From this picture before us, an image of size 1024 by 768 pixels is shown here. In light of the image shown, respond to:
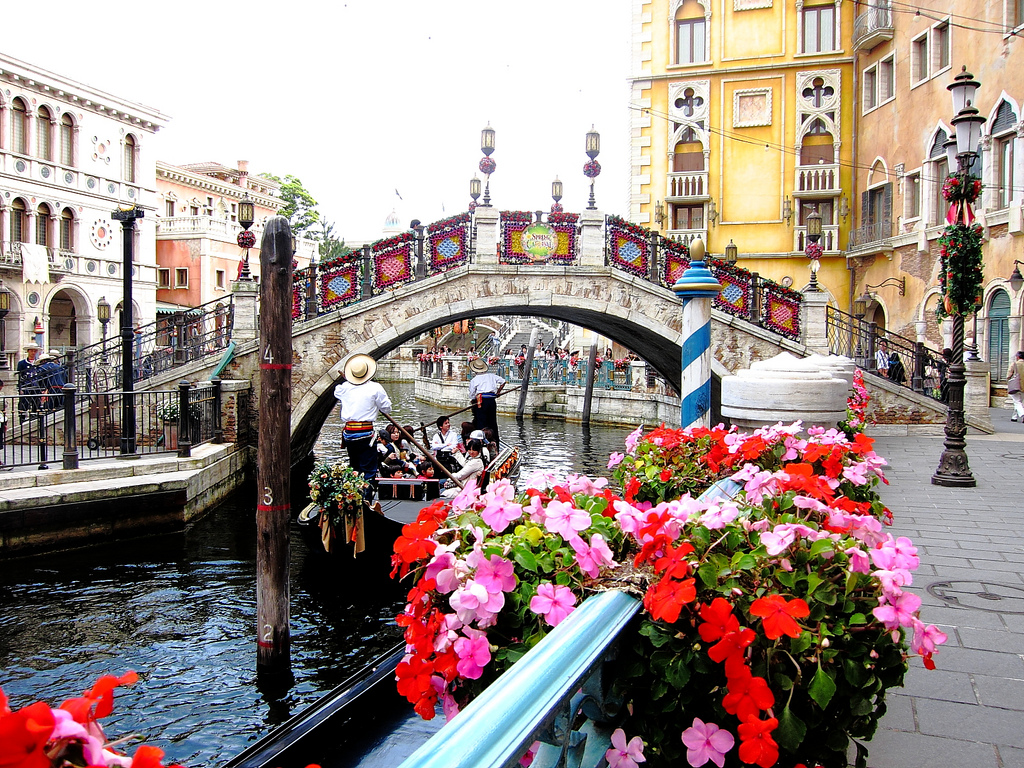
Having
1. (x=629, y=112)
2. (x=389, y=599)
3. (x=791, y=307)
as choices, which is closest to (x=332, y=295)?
(x=389, y=599)

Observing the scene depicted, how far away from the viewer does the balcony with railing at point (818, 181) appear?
21172 mm

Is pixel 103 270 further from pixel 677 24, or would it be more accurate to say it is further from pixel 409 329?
pixel 677 24

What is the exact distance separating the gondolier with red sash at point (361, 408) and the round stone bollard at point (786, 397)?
423 centimetres

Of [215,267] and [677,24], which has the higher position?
[677,24]

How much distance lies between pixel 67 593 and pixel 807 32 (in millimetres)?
21364

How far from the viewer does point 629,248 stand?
42.1 ft

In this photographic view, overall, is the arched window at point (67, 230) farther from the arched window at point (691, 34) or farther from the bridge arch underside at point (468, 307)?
the arched window at point (691, 34)

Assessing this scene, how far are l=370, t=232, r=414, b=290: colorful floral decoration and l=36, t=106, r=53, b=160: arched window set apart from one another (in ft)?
48.1

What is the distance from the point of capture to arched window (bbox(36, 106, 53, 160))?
21.7 metres

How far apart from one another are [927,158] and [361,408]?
1494 cm

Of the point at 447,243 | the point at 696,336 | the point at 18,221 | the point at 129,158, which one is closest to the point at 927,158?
the point at 447,243

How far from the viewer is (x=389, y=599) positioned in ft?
24.1

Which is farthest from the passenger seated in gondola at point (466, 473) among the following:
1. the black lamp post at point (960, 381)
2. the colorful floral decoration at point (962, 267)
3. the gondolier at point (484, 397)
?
the colorful floral decoration at point (962, 267)

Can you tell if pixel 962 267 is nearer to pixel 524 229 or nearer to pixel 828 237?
pixel 524 229
